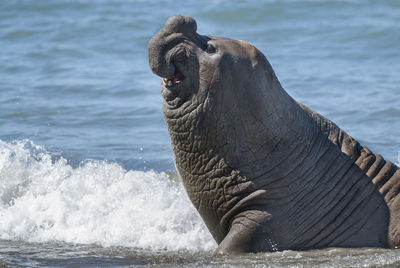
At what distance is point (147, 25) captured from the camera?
73.0ft

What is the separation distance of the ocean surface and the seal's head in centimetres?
130

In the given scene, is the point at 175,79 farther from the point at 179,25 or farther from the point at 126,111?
the point at 126,111

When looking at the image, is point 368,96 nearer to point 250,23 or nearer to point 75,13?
point 250,23

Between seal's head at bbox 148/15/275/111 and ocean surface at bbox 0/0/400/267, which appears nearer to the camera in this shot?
seal's head at bbox 148/15/275/111

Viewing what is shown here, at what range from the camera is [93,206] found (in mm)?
8648

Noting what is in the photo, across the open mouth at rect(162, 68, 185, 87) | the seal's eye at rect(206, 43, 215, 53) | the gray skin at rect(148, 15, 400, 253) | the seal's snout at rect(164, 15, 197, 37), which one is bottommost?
the gray skin at rect(148, 15, 400, 253)

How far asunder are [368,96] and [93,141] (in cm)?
513

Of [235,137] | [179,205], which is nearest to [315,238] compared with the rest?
[235,137]

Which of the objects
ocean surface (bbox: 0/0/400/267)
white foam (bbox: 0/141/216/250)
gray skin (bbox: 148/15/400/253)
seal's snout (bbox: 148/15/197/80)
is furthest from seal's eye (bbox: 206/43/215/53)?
white foam (bbox: 0/141/216/250)

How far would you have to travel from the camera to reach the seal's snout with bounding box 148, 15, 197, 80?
6312mm

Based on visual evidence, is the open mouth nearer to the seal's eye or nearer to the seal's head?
the seal's head

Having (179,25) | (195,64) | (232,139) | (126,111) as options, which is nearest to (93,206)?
(232,139)

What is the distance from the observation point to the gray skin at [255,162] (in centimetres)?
645

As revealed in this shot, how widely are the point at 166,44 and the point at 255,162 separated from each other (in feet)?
3.80
